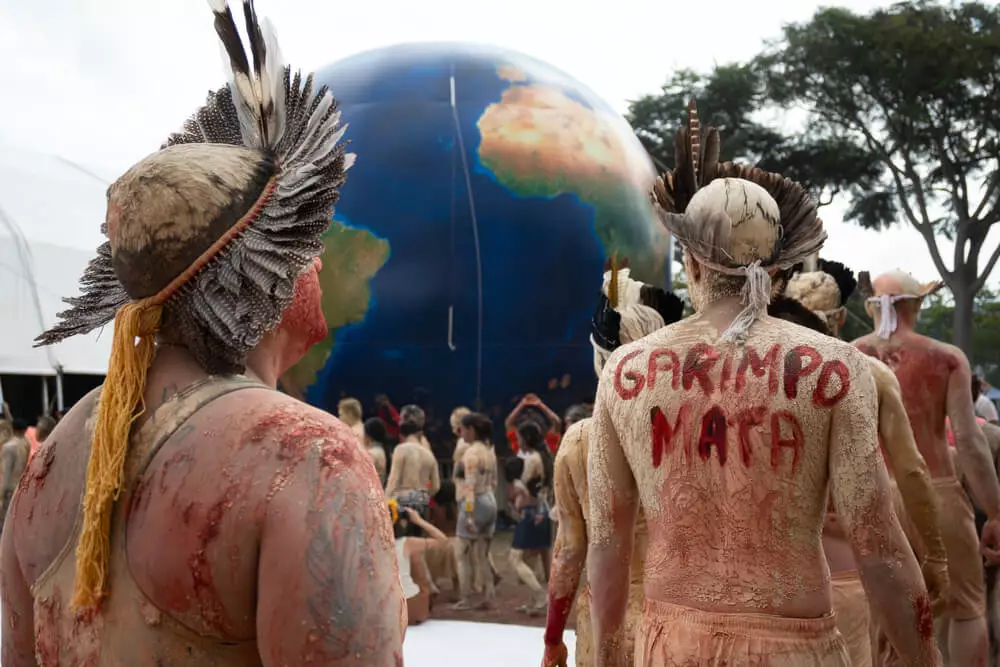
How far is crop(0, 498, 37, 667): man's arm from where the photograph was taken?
1737mm

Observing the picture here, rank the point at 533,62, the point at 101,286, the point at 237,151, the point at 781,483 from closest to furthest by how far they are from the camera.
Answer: the point at 237,151 < the point at 101,286 < the point at 781,483 < the point at 533,62

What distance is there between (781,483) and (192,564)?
1.44 meters

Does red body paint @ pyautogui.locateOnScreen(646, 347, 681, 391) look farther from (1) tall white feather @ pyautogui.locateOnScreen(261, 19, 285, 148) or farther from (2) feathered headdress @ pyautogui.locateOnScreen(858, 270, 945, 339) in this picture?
(2) feathered headdress @ pyautogui.locateOnScreen(858, 270, 945, 339)

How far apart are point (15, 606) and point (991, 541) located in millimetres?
5084

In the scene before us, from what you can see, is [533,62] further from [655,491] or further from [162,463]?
[162,463]

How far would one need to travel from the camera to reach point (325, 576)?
1485 mm

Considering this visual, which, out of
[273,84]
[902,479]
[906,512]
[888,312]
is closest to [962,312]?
[888,312]

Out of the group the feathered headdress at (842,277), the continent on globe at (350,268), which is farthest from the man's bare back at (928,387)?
the continent on globe at (350,268)

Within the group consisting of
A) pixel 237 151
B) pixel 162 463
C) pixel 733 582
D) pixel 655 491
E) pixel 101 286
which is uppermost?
pixel 237 151

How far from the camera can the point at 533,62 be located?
1125cm

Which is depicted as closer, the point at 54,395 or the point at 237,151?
the point at 237,151

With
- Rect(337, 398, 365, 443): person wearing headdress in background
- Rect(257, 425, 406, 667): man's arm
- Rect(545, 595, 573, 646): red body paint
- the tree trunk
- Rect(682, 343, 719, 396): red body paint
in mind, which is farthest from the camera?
the tree trunk

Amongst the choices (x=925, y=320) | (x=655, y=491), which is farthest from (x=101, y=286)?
(x=925, y=320)

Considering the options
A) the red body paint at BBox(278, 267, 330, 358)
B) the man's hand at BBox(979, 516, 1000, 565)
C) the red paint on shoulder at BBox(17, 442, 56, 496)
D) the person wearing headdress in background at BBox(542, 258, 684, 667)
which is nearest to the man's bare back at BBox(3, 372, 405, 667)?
the red paint on shoulder at BBox(17, 442, 56, 496)
